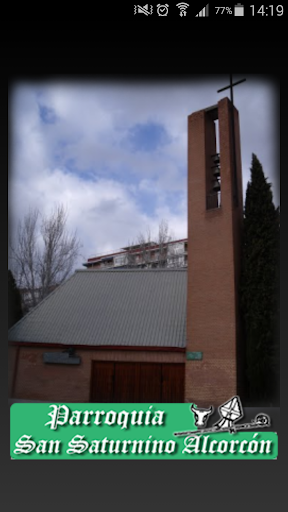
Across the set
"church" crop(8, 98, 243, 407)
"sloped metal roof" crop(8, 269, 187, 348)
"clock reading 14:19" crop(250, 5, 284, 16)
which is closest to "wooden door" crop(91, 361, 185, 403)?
"church" crop(8, 98, 243, 407)

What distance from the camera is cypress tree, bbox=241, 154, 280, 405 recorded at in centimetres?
981

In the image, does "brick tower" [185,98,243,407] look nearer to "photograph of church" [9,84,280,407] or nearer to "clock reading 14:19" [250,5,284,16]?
"photograph of church" [9,84,280,407]

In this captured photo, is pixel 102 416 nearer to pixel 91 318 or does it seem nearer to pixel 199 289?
pixel 199 289

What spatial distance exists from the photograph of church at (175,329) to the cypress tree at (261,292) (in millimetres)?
314

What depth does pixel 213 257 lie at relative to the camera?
419 inches

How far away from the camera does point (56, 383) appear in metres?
11.8

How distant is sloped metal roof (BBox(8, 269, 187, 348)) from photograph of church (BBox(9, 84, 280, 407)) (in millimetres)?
34

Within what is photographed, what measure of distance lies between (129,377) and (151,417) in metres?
4.76

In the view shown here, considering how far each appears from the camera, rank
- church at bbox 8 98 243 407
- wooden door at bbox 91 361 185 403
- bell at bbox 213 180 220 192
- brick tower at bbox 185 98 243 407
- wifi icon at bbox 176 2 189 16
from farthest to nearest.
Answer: bell at bbox 213 180 220 192, wooden door at bbox 91 361 185 403, church at bbox 8 98 243 407, brick tower at bbox 185 98 243 407, wifi icon at bbox 176 2 189 16

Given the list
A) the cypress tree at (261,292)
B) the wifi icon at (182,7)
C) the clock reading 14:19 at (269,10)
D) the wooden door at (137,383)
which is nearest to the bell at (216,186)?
the cypress tree at (261,292)

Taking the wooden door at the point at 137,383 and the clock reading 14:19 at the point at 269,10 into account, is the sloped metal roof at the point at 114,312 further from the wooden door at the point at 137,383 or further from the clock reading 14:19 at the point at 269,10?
the clock reading 14:19 at the point at 269,10

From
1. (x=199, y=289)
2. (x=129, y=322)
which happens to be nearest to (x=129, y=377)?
(x=129, y=322)

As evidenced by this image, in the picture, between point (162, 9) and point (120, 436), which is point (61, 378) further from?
point (162, 9)

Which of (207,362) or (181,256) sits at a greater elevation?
(181,256)
